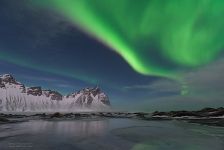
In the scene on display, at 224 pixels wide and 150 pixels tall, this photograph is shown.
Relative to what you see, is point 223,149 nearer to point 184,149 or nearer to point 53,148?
point 184,149

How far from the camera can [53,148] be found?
62.6 ft

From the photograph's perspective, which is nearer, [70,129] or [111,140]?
[111,140]

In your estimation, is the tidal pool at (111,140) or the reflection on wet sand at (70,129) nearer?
the tidal pool at (111,140)

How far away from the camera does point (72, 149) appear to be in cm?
1905

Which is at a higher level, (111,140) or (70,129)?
(70,129)

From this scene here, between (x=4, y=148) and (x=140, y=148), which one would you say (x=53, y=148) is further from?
(x=140, y=148)

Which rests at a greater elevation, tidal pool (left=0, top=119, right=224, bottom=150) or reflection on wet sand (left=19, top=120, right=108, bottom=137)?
reflection on wet sand (left=19, top=120, right=108, bottom=137)

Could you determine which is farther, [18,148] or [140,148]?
[140,148]

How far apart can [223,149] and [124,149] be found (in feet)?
22.7

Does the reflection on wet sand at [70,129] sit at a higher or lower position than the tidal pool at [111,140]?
higher

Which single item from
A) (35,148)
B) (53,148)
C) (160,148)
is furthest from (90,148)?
(160,148)

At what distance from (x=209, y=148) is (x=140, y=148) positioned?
500 cm

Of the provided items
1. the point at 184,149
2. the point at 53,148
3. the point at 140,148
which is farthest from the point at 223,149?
the point at 53,148

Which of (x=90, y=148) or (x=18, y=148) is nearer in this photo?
(x=18, y=148)
